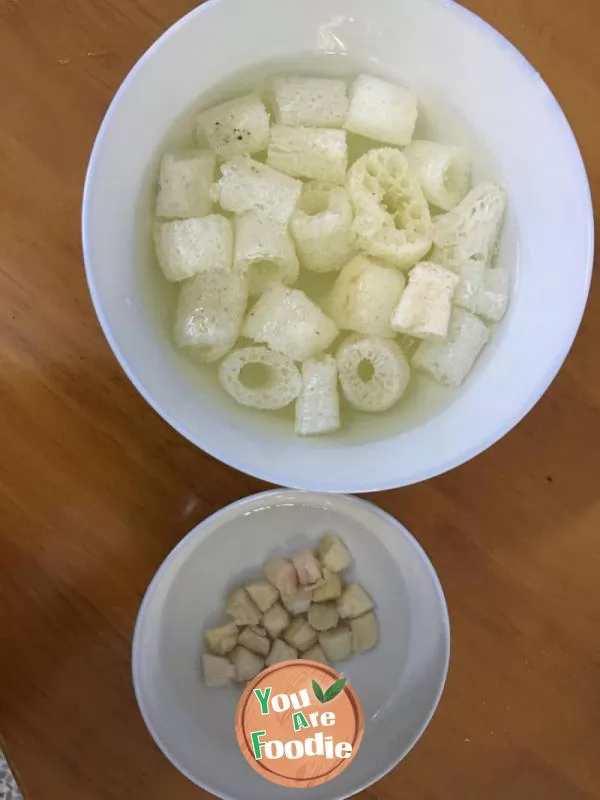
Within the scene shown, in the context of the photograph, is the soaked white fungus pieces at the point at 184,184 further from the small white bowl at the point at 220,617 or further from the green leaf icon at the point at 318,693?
the green leaf icon at the point at 318,693

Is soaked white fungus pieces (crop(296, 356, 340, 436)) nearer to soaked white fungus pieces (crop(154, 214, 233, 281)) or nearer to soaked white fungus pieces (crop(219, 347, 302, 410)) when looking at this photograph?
soaked white fungus pieces (crop(219, 347, 302, 410))

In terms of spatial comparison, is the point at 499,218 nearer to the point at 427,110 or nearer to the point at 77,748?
the point at 427,110

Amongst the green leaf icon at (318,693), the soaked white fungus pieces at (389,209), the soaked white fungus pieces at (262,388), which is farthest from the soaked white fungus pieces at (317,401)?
the green leaf icon at (318,693)

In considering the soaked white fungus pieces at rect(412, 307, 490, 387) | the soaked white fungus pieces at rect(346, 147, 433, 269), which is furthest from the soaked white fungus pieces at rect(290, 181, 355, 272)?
the soaked white fungus pieces at rect(412, 307, 490, 387)

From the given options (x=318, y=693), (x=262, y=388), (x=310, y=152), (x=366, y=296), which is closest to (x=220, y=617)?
(x=318, y=693)

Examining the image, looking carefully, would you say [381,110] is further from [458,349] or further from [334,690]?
[334,690]

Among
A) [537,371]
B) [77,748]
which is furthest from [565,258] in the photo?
[77,748]
